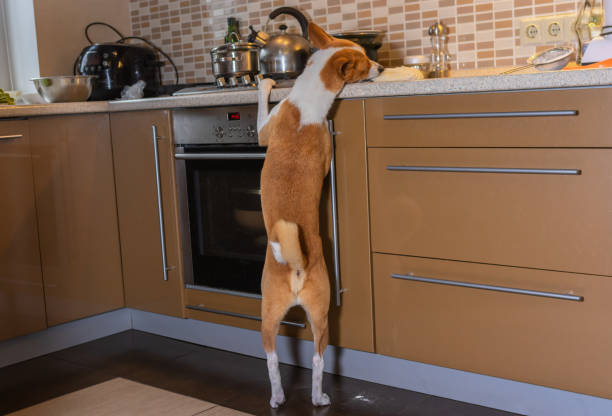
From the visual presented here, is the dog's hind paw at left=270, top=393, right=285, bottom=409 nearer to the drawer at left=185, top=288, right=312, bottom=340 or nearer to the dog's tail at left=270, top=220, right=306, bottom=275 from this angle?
the drawer at left=185, top=288, right=312, bottom=340

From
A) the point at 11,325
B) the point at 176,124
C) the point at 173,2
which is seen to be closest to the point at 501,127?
the point at 176,124

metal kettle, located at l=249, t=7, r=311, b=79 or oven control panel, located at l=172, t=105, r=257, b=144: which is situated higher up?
metal kettle, located at l=249, t=7, r=311, b=79

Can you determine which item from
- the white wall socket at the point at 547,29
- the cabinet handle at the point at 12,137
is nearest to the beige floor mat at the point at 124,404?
the cabinet handle at the point at 12,137

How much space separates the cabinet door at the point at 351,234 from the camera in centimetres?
Answer: 204

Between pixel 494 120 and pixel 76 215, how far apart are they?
161 cm

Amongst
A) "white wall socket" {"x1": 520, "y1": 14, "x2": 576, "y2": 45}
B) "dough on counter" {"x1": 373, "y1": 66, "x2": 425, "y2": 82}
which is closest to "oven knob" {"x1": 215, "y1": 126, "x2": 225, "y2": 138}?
"dough on counter" {"x1": 373, "y1": 66, "x2": 425, "y2": 82}

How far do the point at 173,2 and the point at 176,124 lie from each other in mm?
1108

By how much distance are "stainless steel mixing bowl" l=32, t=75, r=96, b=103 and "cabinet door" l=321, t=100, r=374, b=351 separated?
1.27 m

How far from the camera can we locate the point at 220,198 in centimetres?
246

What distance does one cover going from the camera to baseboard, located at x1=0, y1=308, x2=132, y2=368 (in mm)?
2541

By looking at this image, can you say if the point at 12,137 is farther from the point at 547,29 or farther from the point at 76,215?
the point at 547,29

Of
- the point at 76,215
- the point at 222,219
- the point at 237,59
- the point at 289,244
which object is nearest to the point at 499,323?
the point at 289,244

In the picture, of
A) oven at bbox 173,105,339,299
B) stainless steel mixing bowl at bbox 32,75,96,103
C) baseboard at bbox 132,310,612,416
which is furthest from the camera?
stainless steel mixing bowl at bbox 32,75,96,103

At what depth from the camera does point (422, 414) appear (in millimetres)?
1946
